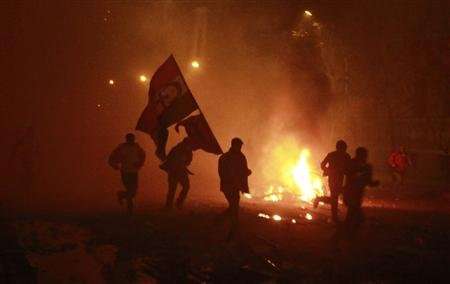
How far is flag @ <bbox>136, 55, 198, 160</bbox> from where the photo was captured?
34.6 ft

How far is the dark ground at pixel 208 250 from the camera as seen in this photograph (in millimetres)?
7105

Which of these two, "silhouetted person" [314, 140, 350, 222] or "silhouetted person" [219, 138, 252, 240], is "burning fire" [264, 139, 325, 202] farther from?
"silhouetted person" [219, 138, 252, 240]

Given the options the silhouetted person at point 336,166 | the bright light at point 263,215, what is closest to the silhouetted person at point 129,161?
the bright light at point 263,215

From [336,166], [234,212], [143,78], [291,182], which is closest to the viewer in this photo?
[234,212]

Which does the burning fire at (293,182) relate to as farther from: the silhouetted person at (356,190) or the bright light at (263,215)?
the silhouetted person at (356,190)

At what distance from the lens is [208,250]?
326 inches

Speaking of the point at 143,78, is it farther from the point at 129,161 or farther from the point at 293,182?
the point at 129,161

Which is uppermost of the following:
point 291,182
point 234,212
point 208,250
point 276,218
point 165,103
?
point 165,103

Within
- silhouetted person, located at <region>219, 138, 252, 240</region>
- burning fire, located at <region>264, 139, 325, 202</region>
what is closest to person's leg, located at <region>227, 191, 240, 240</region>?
silhouetted person, located at <region>219, 138, 252, 240</region>

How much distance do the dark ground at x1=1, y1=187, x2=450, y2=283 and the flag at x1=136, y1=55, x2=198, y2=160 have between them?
6.25ft

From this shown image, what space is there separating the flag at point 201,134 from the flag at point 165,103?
0.72 ft

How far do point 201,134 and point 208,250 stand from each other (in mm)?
2840

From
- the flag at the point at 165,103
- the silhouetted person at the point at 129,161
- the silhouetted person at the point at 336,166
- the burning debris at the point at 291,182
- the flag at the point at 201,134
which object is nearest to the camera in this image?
the flag at the point at 201,134

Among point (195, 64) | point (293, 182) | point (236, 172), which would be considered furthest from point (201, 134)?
point (195, 64)
